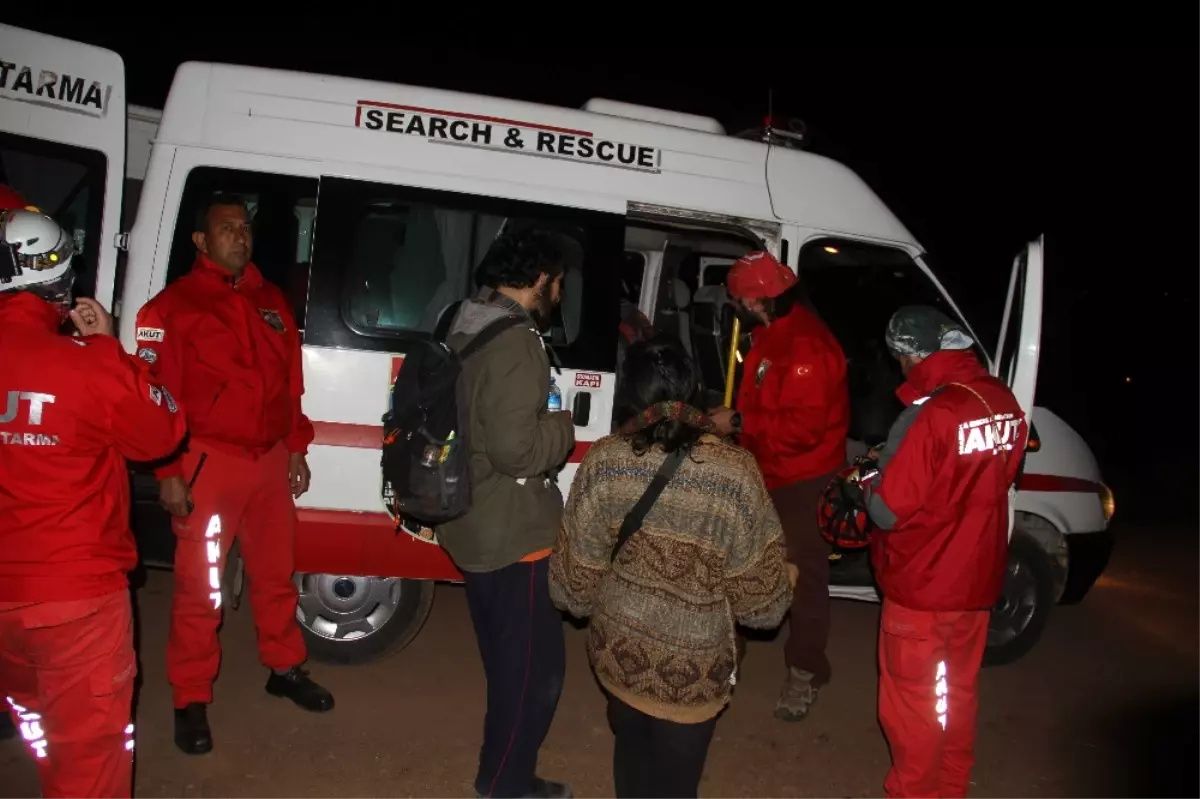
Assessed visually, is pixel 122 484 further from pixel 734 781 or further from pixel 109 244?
pixel 734 781

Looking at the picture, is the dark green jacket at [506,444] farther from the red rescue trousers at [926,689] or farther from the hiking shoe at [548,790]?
the red rescue trousers at [926,689]

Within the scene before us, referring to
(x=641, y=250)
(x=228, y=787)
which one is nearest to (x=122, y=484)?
(x=228, y=787)

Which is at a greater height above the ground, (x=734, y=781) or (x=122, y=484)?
(x=122, y=484)

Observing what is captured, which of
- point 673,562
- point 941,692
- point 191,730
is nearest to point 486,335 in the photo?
point 673,562

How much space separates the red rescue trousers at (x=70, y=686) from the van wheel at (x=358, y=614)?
73.0 inches

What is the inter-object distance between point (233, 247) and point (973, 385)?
9.29ft

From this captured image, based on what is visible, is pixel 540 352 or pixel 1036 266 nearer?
pixel 540 352

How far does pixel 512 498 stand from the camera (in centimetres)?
315

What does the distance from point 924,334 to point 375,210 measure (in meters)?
2.37

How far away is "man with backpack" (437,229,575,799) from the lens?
2961 mm

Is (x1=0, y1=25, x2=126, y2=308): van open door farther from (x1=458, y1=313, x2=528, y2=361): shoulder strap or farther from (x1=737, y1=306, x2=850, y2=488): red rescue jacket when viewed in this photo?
(x1=737, y1=306, x2=850, y2=488): red rescue jacket

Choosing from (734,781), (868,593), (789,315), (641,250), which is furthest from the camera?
(641,250)

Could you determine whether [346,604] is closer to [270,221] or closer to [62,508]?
[270,221]

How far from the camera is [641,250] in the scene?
21.0 feet
